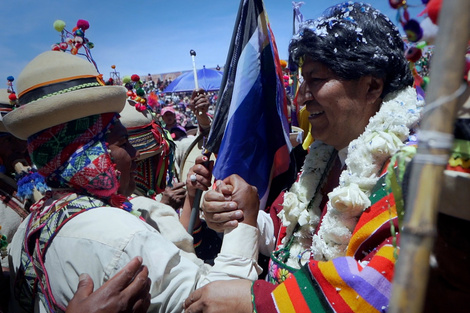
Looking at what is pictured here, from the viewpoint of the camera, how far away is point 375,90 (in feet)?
Answer: 6.81

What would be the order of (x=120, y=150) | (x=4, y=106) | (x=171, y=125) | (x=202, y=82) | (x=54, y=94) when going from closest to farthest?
(x=54, y=94) → (x=120, y=150) → (x=4, y=106) → (x=171, y=125) → (x=202, y=82)

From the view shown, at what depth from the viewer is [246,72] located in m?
2.55

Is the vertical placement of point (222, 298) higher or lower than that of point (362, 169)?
lower

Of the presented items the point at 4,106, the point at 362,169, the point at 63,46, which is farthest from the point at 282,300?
the point at 4,106

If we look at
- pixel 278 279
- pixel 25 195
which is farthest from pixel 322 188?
pixel 25 195

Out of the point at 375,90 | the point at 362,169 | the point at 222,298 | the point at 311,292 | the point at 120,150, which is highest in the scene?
the point at 375,90

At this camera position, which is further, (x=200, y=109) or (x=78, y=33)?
(x=200, y=109)

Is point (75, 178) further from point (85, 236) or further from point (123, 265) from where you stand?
point (123, 265)

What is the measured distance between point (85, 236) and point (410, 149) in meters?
1.47

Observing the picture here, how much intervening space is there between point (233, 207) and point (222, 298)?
0.60 metres

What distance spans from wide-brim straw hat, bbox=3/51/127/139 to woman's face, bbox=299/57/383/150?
1.11 meters

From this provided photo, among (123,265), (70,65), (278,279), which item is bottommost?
(278,279)


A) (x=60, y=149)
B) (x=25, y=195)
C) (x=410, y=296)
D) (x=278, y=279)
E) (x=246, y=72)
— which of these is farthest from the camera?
(x=25, y=195)

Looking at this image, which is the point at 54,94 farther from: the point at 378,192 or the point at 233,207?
the point at 378,192
